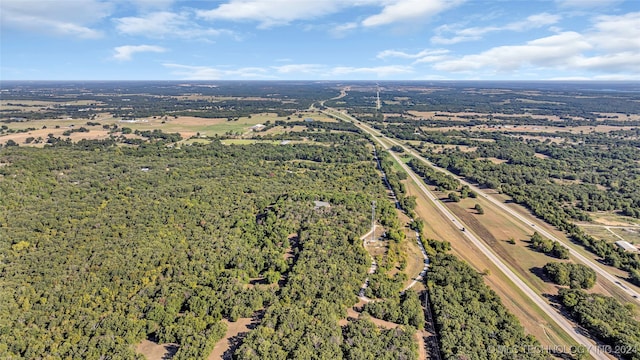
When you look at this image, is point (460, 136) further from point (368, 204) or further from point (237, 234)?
point (237, 234)

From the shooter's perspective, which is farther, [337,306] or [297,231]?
[297,231]

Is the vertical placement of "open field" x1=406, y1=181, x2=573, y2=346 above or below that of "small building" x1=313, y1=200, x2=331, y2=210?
below

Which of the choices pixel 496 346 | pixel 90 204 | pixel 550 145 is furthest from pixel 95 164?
pixel 550 145

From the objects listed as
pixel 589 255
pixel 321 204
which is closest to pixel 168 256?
pixel 321 204

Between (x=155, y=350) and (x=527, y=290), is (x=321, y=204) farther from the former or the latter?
(x=155, y=350)

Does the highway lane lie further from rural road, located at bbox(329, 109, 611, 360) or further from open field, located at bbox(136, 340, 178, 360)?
open field, located at bbox(136, 340, 178, 360)

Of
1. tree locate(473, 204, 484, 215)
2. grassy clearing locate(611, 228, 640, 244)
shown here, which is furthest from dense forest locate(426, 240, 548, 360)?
grassy clearing locate(611, 228, 640, 244)

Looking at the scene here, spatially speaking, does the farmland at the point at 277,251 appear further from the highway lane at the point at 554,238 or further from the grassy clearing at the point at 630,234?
the grassy clearing at the point at 630,234

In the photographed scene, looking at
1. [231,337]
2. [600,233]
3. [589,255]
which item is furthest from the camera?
[600,233]

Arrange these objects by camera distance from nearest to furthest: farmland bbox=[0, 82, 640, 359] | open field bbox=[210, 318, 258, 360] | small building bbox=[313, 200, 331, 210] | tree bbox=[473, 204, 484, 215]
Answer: open field bbox=[210, 318, 258, 360] → farmland bbox=[0, 82, 640, 359] → small building bbox=[313, 200, 331, 210] → tree bbox=[473, 204, 484, 215]

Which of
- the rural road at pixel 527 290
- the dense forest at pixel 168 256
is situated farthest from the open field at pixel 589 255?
the dense forest at pixel 168 256

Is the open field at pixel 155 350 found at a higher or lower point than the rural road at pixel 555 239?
lower
